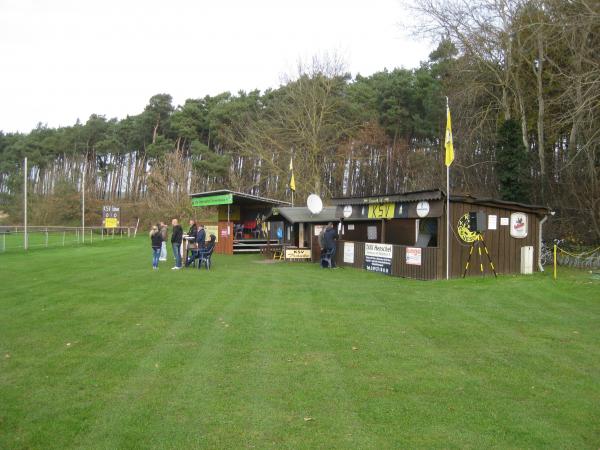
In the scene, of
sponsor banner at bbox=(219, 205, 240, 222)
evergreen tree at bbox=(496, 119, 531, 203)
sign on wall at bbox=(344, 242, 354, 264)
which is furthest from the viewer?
sponsor banner at bbox=(219, 205, 240, 222)

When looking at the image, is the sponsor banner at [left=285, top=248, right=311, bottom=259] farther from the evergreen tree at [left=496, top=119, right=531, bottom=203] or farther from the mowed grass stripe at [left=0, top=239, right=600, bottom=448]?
the mowed grass stripe at [left=0, top=239, right=600, bottom=448]

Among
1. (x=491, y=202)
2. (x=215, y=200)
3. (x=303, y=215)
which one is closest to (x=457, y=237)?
(x=491, y=202)

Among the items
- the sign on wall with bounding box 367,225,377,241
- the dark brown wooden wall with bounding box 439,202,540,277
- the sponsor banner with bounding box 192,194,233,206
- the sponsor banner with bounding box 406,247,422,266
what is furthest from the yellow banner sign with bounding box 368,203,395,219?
the sponsor banner with bounding box 192,194,233,206

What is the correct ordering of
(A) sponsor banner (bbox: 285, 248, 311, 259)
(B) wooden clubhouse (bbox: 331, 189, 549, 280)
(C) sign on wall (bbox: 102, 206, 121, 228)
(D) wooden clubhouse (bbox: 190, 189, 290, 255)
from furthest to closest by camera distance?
(C) sign on wall (bbox: 102, 206, 121, 228) < (D) wooden clubhouse (bbox: 190, 189, 290, 255) < (A) sponsor banner (bbox: 285, 248, 311, 259) < (B) wooden clubhouse (bbox: 331, 189, 549, 280)

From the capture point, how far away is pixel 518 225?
17.4 metres

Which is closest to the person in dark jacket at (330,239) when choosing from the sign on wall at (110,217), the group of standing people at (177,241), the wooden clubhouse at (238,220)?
the group of standing people at (177,241)

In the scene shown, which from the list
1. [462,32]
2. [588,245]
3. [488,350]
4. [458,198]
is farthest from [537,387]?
[462,32]

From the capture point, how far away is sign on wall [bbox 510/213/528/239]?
1730 centimetres

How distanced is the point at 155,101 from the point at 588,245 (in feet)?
176

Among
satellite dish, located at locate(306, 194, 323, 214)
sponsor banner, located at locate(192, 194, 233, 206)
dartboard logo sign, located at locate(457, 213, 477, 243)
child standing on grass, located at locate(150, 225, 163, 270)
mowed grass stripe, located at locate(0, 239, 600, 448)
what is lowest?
mowed grass stripe, located at locate(0, 239, 600, 448)

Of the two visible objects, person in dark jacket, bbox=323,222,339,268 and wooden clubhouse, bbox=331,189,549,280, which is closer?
wooden clubhouse, bbox=331,189,549,280

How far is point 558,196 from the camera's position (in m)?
25.0

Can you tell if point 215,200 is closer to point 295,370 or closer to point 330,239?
point 330,239

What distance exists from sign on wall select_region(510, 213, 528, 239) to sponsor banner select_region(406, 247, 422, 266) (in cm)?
330
